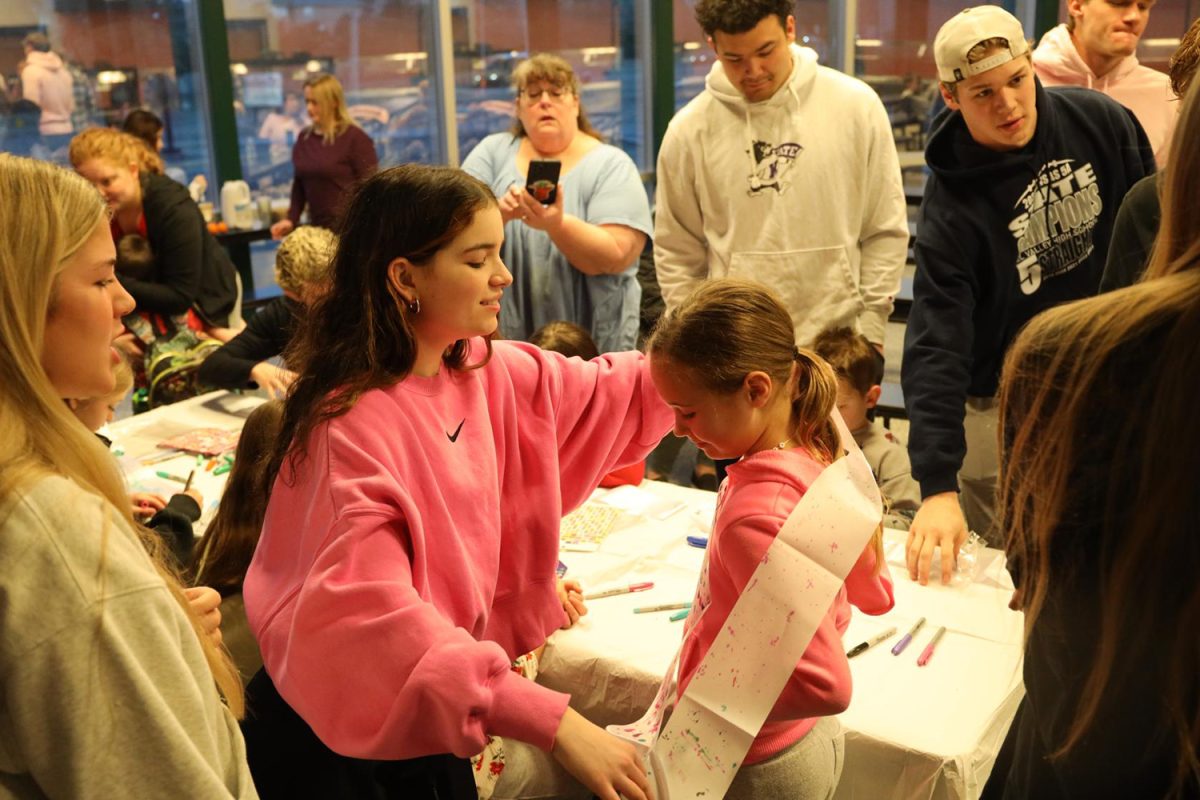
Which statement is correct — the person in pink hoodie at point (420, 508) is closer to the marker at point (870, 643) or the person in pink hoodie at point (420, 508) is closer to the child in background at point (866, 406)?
the marker at point (870, 643)

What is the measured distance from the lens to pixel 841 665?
144 centimetres

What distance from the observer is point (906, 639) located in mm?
1972

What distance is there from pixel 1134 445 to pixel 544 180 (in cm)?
245

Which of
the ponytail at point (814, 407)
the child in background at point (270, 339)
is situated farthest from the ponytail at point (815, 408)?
the child in background at point (270, 339)

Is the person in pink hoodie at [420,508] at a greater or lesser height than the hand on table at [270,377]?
greater

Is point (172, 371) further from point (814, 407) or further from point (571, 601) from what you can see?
point (814, 407)

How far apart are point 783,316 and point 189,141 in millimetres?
5884

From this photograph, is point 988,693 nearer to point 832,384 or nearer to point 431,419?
point 832,384

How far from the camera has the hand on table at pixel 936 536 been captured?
2.14 meters

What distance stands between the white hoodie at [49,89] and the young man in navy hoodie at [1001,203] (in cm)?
506

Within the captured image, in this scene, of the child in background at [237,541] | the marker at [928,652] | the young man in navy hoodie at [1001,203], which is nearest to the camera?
the marker at [928,652]

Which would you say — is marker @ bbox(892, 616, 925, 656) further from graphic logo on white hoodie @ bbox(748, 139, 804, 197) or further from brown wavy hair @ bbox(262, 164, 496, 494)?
graphic logo on white hoodie @ bbox(748, 139, 804, 197)

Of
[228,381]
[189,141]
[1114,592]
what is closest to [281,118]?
[189,141]

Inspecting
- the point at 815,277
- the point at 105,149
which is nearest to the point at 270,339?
the point at 105,149
